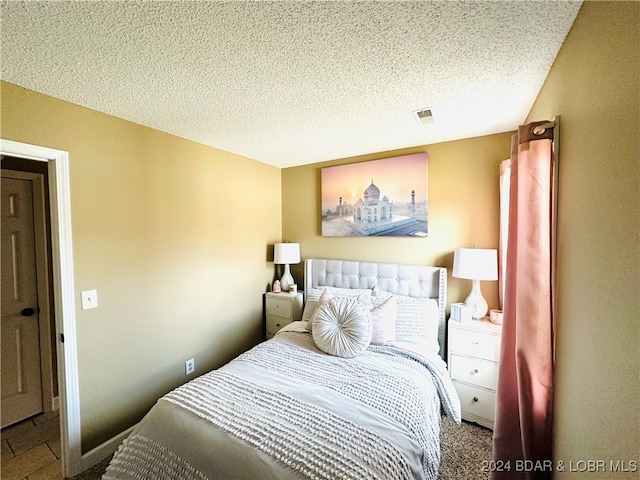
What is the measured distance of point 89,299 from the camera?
5.80ft

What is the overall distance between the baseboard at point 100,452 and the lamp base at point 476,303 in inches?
113

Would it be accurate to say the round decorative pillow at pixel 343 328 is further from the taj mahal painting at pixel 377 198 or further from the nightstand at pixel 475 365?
the taj mahal painting at pixel 377 198

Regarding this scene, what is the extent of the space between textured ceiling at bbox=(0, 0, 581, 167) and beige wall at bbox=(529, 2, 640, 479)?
336 millimetres

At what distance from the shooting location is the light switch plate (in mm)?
1743

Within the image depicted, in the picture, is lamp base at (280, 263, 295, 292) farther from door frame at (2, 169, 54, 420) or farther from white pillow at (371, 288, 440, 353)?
door frame at (2, 169, 54, 420)

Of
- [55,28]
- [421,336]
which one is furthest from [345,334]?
[55,28]

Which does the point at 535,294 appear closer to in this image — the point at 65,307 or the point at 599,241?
the point at 599,241

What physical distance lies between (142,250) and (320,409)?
5.75 feet

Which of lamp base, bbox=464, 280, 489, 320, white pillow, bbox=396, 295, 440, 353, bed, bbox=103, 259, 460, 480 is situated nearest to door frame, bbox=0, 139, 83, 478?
bed, bbox=103, 259, 460, 480

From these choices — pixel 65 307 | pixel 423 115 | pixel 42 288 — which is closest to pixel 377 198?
pixel 423 115

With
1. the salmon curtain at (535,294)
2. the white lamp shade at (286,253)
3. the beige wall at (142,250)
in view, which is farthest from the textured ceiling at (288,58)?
the white lamp shade at (286,253)

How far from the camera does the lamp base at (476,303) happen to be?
2.21 metres

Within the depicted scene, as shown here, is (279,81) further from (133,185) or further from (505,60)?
(133,185)

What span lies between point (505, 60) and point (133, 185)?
2.48 meters
